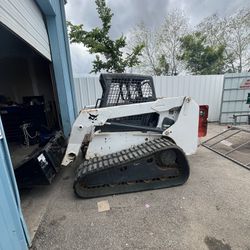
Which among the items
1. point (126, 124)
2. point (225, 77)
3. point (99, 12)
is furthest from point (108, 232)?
point (99, 12)

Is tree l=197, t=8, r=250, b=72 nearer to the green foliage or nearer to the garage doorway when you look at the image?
the green foliage

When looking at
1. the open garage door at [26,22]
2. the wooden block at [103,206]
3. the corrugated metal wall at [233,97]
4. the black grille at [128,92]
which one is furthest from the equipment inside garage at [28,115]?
the corrugated metal wall at [233,97]

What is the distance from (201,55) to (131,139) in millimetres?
13234

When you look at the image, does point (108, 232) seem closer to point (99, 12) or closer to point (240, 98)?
point (240, 98)

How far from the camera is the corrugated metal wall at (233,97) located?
6840 mm

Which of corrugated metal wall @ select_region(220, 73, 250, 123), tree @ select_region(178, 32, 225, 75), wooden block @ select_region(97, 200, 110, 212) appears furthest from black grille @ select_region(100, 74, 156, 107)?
tree @ select_region(178, 32, 225, 75)

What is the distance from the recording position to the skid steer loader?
2562mm

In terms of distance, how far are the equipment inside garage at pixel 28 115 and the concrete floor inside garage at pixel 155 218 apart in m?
0.56

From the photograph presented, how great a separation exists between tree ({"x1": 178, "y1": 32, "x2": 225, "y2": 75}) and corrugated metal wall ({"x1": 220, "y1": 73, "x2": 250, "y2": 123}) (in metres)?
7.40

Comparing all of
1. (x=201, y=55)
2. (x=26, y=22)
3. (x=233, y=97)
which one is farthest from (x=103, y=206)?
(x=201, y=55)

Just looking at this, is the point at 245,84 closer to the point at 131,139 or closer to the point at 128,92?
the point at 128,92

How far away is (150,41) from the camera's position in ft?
50.1

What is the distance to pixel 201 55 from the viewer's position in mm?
13258

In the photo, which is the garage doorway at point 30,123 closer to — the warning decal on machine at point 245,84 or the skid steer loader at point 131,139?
the skid steer loader at point 131,139
